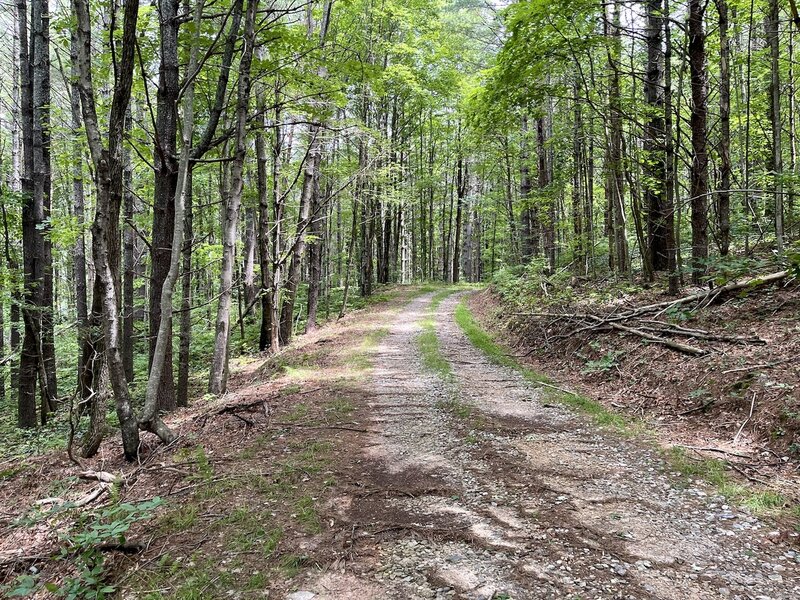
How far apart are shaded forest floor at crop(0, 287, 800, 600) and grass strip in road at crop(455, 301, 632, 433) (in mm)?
51

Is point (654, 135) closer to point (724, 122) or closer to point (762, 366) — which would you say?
point (724, 122)

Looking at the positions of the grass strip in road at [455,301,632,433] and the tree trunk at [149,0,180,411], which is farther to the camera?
the tree trunk at [149,0,180,411]

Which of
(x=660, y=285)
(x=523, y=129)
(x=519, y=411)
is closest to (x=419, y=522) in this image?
(x=519, y=411)

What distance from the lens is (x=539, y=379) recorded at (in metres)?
8.20

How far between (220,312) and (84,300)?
30.2 feet

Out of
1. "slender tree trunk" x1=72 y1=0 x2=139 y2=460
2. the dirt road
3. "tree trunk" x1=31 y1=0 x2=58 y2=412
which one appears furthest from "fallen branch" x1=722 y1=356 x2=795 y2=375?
"tree trunk" x1=31 y1=0 x2=58 y2=412

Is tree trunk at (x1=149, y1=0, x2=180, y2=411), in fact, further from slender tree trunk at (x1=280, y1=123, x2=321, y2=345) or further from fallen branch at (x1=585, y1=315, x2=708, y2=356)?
fallen branch at (x1=585, y1=315, x2=708, y2=356)

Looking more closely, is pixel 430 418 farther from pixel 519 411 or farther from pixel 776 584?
pixel 776 584

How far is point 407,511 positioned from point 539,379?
5.08 meters

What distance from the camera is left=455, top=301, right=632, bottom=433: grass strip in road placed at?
19.2 ft

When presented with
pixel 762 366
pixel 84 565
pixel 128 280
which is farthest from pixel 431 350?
pixel 128 280

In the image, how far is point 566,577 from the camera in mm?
2828

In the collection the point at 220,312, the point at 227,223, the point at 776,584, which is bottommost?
the point at 776,584

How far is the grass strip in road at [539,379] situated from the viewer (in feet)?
19.2
